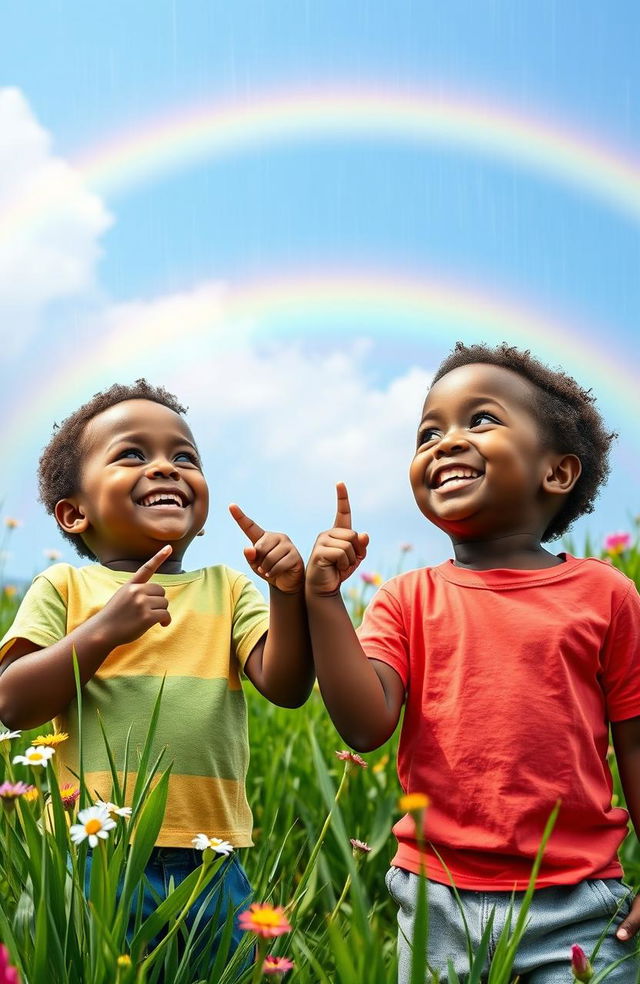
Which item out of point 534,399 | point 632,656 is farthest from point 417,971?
point 534,399

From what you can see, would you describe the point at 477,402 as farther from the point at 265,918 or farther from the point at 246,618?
the point at 265,918

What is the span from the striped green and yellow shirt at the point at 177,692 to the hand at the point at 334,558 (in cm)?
28

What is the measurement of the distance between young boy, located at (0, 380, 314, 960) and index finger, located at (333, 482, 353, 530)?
3.9 inches

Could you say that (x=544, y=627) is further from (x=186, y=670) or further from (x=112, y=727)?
(x=112, y=727)

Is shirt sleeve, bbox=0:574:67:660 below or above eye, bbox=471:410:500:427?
below

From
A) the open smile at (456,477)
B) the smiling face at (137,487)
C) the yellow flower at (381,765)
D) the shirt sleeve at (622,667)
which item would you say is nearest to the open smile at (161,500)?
the smiling face at (137,487)

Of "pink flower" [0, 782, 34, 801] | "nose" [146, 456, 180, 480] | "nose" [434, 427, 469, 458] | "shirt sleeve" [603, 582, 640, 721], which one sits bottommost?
"pink flower" [0, 782, 34, 801]

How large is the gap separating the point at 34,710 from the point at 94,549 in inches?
16.6

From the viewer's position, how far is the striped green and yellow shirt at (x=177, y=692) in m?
1.80

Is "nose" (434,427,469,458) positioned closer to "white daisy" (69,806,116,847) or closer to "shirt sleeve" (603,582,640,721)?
"shirt sleeve" (603,582,640,721)

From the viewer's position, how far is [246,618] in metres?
1.93

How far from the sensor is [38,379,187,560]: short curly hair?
2156 millimetres

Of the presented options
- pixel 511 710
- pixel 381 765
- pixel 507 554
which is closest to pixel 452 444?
pixel 507 554

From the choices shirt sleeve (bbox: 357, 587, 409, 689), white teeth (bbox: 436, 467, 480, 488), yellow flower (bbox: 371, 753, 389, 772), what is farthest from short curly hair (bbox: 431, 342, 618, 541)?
yellow flower (bbox: 371, 753, 389, 772)
